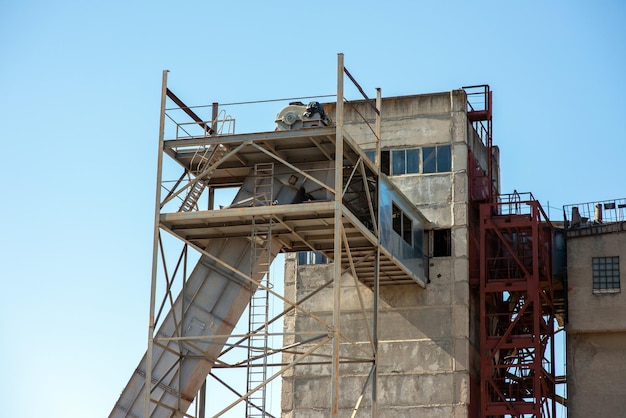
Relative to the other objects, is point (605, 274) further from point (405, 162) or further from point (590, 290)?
point (405, 162)

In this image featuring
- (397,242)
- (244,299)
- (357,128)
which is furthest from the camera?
(357,128)

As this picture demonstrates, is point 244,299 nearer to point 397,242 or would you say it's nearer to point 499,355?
point 397,242

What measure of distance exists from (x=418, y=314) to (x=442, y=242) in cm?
325

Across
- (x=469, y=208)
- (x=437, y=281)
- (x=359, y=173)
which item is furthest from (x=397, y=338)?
(x=359, y=173)

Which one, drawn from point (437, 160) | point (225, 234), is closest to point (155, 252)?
point (225, 234)

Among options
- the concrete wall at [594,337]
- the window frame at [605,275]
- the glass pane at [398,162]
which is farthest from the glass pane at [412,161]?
the window frame at [605,275]

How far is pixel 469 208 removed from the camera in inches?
2083

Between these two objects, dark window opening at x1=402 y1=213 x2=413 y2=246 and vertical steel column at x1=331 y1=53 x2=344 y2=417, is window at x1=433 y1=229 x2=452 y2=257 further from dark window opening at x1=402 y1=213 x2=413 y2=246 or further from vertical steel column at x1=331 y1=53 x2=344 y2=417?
vertical steel column at x1=331 y1=53 x2=344 y2=417

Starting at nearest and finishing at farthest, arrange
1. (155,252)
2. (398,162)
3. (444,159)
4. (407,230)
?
(155,252)
(407,230)
(444,159)
(398,162)

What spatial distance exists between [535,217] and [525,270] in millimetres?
2234

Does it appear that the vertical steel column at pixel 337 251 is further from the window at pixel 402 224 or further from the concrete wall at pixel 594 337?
the concrete wall at pixel 594 337

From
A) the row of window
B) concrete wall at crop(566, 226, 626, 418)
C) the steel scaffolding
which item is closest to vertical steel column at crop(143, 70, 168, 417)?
the steel scaffolding

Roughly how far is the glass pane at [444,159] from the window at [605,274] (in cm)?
704

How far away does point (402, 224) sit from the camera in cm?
4834
